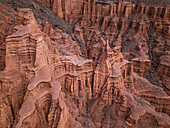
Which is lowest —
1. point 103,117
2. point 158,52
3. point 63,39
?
point 103,117

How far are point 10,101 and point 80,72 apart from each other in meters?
9.15

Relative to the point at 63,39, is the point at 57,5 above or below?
above

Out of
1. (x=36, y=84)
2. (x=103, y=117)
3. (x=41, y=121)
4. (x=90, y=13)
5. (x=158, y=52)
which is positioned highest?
(x=90, y=13)

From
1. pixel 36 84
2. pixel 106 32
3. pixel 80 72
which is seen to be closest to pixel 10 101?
pixel 36 84

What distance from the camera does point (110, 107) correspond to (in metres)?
20.4

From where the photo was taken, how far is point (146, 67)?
37.8m

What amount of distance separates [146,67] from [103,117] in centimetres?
2352

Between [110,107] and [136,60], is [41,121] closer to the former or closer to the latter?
[110,107]

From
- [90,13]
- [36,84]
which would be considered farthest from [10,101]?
[90,13]

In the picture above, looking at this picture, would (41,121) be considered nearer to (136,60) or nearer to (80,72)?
(80,72)

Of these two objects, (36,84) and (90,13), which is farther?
(90,13)

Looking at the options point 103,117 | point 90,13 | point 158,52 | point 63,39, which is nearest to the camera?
point 103,117

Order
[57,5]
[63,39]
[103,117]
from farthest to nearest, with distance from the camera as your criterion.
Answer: [57,5] < [63,39] < [103,117]

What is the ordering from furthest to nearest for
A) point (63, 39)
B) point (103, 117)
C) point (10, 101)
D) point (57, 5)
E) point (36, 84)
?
point (57, 5)
point (63, 39)
point (103, 117)
point (10, 101)
point (36, 84)
